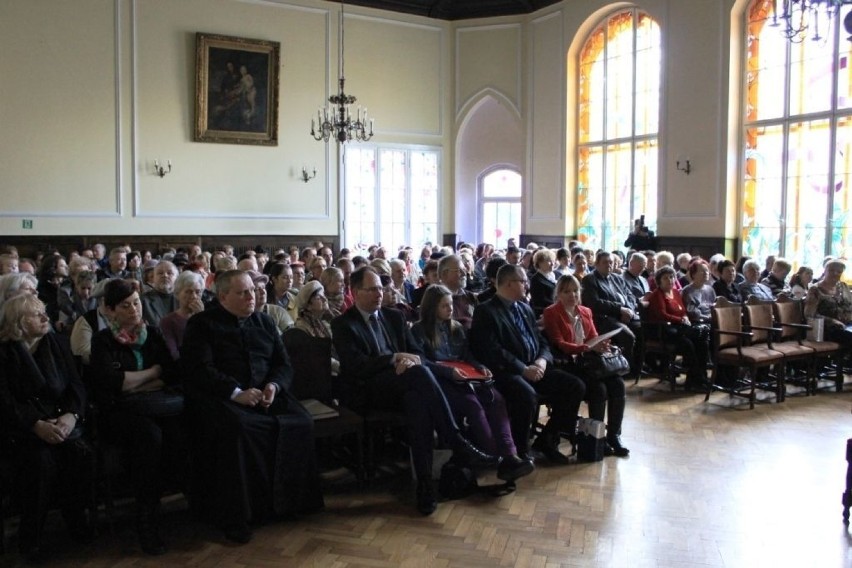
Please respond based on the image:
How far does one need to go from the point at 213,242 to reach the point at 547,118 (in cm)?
685

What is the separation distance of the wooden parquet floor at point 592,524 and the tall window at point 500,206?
40.1 feet

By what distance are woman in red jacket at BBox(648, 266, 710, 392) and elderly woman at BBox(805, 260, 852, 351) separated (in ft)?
3.94

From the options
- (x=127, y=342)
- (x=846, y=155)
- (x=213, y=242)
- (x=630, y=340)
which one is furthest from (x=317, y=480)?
(x=213, y=242)

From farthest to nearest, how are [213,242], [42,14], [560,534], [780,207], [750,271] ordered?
1. [213,242]
2. [42,14]
3. [780,207]
4. [750,271]
5. [560,534]

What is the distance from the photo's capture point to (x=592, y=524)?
152 inches

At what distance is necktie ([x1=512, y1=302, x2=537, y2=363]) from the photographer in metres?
4.90

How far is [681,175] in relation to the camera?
11.8 m

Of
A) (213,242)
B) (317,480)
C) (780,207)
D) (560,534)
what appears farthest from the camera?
(213,242)

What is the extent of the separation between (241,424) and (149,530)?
660 millimetres

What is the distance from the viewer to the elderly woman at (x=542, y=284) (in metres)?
7.41

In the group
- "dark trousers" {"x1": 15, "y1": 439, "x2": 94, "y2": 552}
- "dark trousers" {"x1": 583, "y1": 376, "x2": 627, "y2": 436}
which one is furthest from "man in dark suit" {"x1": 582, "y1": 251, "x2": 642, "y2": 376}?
"dark trousers" {"x1": 15, "y1": 439, "x2": 94, "y2": 552}

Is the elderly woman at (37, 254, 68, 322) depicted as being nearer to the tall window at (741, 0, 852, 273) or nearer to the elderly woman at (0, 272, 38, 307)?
the elderly woman at (0, 272, 38, 307)

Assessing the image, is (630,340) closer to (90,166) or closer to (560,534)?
(560,534)

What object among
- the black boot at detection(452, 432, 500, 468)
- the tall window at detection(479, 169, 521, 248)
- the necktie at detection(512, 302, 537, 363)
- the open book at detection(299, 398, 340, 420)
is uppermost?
the tall window at detection(479, 169, 521, 248)
